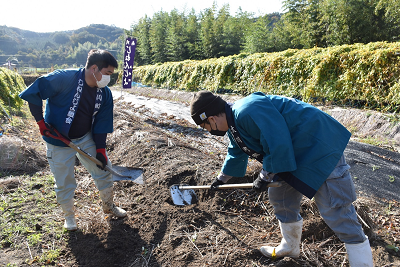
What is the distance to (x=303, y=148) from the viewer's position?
183cm

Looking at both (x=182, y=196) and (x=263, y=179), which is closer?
(x=263, y=179)

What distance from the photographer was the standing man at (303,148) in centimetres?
174

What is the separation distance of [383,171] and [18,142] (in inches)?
265

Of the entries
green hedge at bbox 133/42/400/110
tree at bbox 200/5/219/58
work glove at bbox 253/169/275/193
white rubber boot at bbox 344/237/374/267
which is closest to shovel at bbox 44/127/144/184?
work glove at bbox 253/169/275/193

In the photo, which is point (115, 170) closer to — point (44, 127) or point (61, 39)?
point (44, 127)

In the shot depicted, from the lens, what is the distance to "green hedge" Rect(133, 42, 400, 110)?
6668 mm

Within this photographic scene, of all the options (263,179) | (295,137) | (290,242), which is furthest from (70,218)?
(295,137)

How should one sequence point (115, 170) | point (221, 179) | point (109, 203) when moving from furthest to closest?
point (115, 170) → point (109, 203) → point (221, 179)

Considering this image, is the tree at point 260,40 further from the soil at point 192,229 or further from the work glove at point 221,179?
the work glove at point 221,179

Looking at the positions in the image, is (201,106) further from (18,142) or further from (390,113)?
(390,113)

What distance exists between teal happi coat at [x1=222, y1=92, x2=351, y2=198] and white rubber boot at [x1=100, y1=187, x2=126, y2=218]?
6.53 ft

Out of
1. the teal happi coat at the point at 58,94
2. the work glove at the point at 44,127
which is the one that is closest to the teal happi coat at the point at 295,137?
the teal happi coat at the point at 58,94

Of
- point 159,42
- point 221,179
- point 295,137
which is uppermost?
point 159,42

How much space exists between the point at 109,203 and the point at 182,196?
91 centimetres
